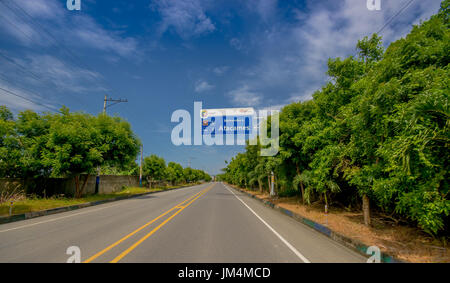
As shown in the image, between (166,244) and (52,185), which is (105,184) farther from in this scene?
(166,244)

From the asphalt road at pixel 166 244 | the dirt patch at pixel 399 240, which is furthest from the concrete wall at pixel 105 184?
the dirt patch at pixel 399 240

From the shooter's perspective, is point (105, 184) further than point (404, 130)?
Yes

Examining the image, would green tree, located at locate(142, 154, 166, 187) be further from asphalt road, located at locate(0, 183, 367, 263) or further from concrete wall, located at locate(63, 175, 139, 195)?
asphalt road, located at locate(0, 183, 367, 263)

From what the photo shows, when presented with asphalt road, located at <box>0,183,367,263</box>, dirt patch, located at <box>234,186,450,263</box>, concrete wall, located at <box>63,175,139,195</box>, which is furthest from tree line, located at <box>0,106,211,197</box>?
dirt patch, located at <box>234,186,450,263</box>

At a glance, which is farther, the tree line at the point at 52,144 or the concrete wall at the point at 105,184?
the concrete wall at the point at 105,184

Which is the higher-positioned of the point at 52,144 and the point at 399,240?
the point at 52,144

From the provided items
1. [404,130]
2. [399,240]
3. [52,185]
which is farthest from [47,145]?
A: [399,240]

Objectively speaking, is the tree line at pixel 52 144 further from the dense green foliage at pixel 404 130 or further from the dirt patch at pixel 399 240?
the dirt patch at pixel 399 240

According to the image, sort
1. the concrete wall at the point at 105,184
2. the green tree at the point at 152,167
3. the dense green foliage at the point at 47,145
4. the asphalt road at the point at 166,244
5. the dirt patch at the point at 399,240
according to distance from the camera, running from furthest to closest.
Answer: the green tree at the point at 152,167
the concrete wall at the point at 105,184
the dense green foliage at the point at 47,145
the dirt patch at the point at 399,240
the asphalt road at the point at 166,244

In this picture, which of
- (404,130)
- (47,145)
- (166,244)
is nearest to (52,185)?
(47,145)

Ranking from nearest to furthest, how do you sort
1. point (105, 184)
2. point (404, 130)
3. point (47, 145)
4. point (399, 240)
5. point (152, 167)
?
point (404, 130) < point (399, 240) < point (47, 145) < point (105, 184) < point (152, 167)

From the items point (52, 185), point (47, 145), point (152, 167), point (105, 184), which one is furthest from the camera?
point (152, 167)

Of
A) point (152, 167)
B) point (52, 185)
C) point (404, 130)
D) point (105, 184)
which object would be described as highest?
point (404, 130)
